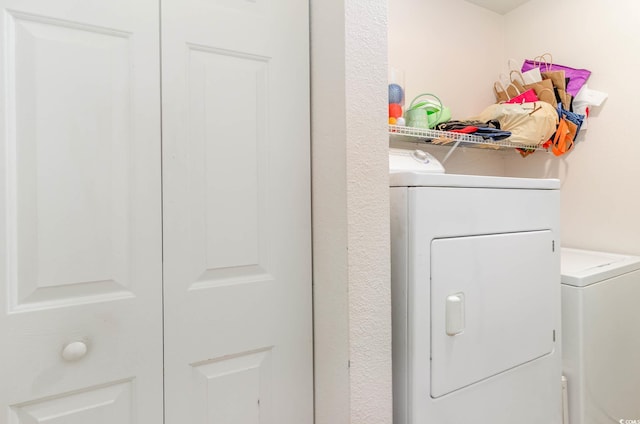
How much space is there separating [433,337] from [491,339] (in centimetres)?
25

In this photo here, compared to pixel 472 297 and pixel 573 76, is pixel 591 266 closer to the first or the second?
pixel 472 297

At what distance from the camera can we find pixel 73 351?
2.40 ft

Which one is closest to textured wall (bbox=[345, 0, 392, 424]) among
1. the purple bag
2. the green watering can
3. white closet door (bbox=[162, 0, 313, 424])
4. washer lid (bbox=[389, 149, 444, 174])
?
white closet door (bbox=[162, 0, 313, 424])

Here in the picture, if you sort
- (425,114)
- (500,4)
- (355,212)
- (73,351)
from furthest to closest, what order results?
(500,4) → (425,114) → (355,212) → (73,351)

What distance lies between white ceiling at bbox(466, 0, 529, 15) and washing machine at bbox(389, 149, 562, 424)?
1.64 m

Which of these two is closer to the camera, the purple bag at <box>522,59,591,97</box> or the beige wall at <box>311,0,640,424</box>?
the beige wall at <box>311,0,640,424</box>

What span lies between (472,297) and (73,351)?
3.44ft

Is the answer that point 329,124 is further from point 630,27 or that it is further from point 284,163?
point 630,27

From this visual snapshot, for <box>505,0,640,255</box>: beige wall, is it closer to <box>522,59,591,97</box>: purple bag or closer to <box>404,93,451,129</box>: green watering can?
<box>522,59,591,97</box>: purple bag

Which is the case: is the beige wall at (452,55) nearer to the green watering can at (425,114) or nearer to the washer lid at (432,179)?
the green watering can at (425,114)

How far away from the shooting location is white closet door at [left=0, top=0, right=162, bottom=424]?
696 millimetres

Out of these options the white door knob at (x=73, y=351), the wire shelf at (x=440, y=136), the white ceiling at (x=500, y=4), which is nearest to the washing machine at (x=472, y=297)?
the wire shelf at (x=440, y=136)

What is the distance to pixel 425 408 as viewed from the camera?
926 mm

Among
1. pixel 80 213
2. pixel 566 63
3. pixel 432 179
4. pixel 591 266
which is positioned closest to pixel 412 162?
pixel 432 179
